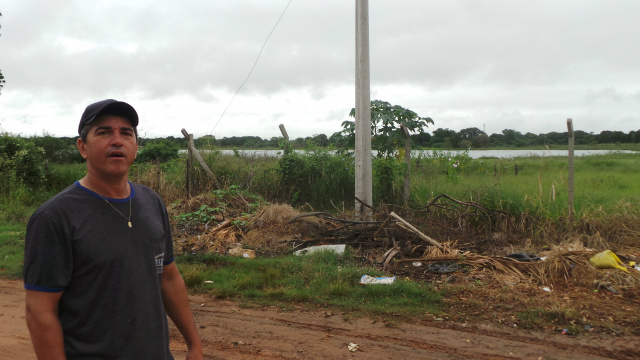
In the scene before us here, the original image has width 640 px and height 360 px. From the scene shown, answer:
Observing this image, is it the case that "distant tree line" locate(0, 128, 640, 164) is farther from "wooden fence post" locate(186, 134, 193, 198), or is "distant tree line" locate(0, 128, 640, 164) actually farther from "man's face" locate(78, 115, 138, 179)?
"man's face" locate(78, 115, 138, 179)

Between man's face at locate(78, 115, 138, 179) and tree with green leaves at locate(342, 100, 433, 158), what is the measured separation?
750cm

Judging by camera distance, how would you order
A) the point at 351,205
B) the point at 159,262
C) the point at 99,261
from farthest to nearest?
the point at 351,205 → the point at 159,262 → the point at 99,261

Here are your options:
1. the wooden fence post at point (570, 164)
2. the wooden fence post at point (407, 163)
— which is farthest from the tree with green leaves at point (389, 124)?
the wooden fence post at point (570, 164)

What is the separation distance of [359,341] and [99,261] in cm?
305

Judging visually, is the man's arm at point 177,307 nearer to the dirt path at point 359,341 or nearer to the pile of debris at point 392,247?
the dirt path at point 359,341

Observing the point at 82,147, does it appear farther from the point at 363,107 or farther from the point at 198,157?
the point at 198,157

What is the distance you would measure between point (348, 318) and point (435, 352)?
3.60ft

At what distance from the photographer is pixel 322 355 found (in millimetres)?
3951

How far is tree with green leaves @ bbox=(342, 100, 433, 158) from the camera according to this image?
9.05 meters

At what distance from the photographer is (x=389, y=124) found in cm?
912

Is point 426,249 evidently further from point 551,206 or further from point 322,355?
point 322,355

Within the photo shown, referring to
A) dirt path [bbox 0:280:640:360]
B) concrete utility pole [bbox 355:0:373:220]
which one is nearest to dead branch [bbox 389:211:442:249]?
concrete utility pole [bbox 355:0:373:220]

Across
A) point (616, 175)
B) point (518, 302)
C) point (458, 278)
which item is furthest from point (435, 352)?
point (616, 175)

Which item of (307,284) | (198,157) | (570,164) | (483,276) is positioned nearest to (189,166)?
(198,157)
